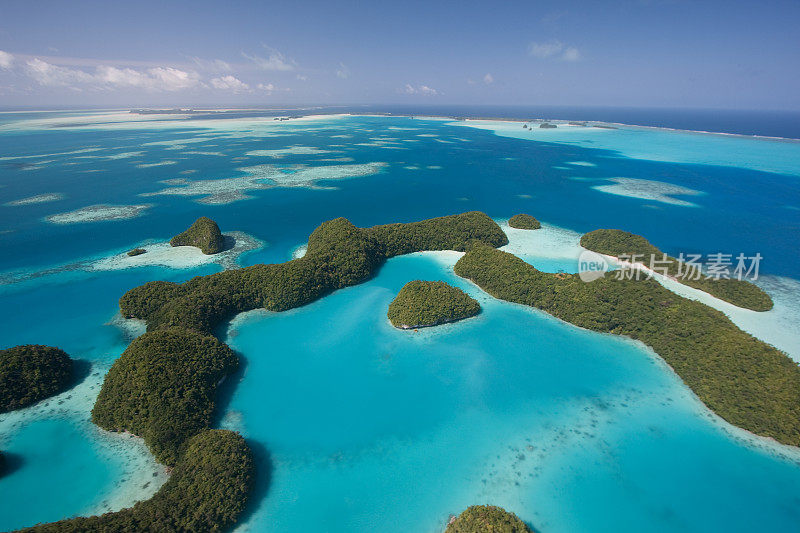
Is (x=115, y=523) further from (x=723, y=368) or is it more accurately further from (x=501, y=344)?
(x=723, y=368)

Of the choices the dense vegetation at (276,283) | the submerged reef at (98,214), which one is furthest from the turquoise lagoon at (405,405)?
the dense vegetation at (276,283)

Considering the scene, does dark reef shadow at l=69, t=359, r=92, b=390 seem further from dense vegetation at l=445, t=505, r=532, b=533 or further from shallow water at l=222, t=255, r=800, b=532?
dense vegetation at l=445, t=505, r=532, b=533

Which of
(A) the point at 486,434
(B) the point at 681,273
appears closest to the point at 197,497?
(A) the point at 486,434

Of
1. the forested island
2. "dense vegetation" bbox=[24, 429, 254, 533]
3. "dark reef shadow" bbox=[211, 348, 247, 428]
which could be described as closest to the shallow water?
"dark reef shadow" bbox=[211, 348, 247, 428]

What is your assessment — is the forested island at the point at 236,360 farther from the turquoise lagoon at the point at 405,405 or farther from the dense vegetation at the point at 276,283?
the turquoise lagoon at the point at 405,405

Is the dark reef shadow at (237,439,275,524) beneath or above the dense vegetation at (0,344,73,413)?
beneath

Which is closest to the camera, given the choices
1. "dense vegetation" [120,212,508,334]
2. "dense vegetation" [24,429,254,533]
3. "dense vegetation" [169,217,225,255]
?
"dense vegetation" [24,429,254,533]
